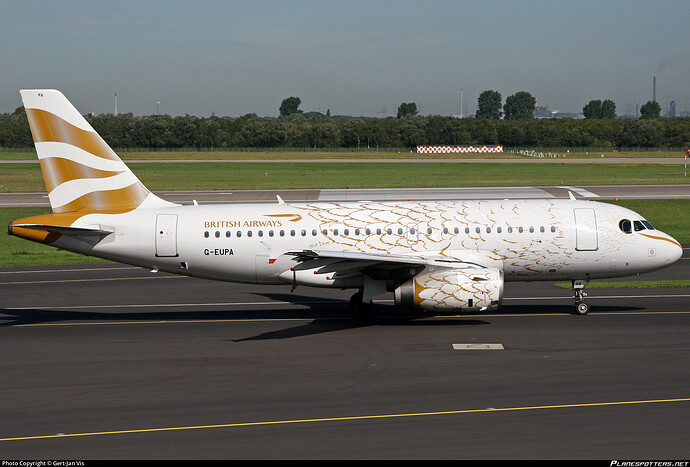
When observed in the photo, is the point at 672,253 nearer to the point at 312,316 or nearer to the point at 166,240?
the point at 312,316

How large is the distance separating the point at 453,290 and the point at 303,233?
19.2ft

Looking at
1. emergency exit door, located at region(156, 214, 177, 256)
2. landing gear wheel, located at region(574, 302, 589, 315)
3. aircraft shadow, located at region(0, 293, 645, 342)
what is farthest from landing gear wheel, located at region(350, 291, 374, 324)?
landing gear wheel, located at region(574, 302, 589, 315)

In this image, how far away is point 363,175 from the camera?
108m

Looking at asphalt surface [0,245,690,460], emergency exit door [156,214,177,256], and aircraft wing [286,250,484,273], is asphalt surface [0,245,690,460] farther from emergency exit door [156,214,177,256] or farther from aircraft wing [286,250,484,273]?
emergency exit door [156,214,177,256]

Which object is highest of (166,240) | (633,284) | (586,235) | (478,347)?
(166,240)

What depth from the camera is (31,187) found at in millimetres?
93688

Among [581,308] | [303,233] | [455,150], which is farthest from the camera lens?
[455,150]

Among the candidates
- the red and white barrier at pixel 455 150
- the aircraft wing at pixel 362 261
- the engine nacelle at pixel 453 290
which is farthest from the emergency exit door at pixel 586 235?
the red and white barrier at pixel 455 150

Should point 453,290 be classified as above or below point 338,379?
above

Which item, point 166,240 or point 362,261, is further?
point 166,240

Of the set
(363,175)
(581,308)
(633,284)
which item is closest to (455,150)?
(363,175)

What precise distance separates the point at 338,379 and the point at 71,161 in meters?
14.0

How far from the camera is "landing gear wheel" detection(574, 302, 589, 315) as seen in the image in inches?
1134

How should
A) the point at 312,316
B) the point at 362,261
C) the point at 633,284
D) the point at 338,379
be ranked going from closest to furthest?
1. the point at 338,379
2. the point at 362,261
3. the point at 312,316
4. the point at 633,284
